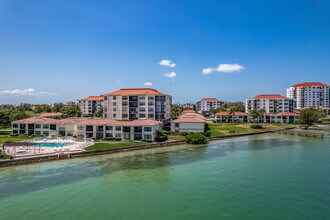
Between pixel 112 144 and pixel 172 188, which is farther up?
pixel 112 144

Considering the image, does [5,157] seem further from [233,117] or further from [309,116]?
[309,116]

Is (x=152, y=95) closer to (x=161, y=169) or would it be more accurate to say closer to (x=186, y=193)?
(x=161, y=169)

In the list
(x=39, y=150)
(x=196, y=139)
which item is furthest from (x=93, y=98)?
(x=196, y=139)

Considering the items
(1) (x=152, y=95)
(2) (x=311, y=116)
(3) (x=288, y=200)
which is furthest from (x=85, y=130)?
(2) (x=311, y=116)

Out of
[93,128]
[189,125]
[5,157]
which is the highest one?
[189,125]

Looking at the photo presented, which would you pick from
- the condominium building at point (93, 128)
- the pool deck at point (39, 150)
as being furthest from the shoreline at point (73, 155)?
the condominium building at point (93, 128)

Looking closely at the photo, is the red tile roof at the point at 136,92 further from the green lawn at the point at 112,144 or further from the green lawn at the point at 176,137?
the green lawn at the point at 112,144
